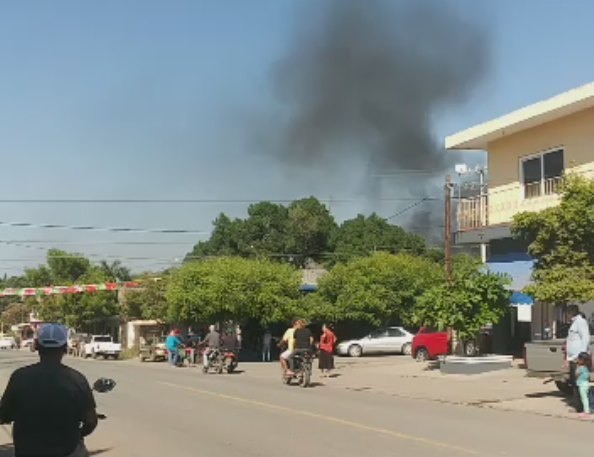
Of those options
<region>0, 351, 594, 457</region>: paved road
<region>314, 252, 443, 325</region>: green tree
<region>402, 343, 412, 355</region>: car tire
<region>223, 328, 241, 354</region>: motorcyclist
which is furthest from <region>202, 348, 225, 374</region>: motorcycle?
<region>402, 343, 412, 355</region>: car tire

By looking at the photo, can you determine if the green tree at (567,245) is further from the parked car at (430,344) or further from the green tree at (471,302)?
the parked car at (430,344)

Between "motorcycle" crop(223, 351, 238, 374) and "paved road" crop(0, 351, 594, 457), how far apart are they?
8822 mm

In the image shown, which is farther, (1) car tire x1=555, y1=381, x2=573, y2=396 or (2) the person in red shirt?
(2) the person in red shirt

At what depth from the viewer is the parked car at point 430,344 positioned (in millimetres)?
30797

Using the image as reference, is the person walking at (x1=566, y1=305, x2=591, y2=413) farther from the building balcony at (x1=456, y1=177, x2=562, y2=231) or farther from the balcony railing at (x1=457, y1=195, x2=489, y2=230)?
the balcony railing at (x1=457, y1=195, x2=489, y2=230)

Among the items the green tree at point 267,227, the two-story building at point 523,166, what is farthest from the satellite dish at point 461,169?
the green tree at point 267,227

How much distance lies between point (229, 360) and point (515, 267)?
10.2 m

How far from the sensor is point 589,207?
1745 cm

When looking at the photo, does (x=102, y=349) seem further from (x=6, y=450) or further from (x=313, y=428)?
(x=6, y=450)

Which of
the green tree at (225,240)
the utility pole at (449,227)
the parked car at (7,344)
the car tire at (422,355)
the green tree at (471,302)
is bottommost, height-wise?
the parked car at (7,344)

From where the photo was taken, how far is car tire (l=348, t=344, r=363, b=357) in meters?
37.7

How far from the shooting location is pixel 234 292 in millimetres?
35844

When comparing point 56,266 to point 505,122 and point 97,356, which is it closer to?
point 97,356

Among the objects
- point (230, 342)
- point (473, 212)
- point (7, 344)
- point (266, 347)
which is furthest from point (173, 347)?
point (7, 344)
